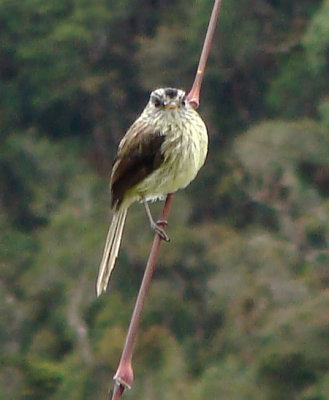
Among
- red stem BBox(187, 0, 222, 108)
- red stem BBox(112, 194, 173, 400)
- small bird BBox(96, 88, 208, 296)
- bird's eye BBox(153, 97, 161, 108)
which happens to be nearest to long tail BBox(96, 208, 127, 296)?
small bird BBox(96, 88, 208, 296)

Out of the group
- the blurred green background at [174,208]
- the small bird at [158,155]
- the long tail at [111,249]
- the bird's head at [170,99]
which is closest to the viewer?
the long tail at [111,249]

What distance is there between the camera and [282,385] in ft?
59.5

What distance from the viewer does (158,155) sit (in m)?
5.14

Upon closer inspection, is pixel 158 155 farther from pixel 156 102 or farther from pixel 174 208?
pixel 174 208

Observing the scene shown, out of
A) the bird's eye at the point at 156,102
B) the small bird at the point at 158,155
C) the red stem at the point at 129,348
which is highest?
the bird's eye at the point at 156,102

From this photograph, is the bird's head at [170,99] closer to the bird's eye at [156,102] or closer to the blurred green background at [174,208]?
the bird's eye at [156,102]

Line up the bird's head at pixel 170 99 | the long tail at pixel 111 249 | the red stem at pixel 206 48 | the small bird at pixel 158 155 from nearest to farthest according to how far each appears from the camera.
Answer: the red stem at pixel 206 48 < the long tail at pixel 111 249 < the small bird at pixel 158 155 < the bird's head at pixel 170 99

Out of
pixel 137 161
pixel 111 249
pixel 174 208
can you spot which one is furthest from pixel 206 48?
pixel 174 208

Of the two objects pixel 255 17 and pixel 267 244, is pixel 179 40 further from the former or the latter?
pixel 267 244

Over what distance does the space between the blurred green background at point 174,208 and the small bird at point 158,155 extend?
12513 millimetres

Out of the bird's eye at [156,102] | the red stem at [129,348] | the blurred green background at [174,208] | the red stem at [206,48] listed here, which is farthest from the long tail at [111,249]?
the blurred green background at [174,208]

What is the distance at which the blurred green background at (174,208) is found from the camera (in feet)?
63.6

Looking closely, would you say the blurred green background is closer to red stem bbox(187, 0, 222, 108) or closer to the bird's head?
the bird's head

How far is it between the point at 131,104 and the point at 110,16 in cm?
165
